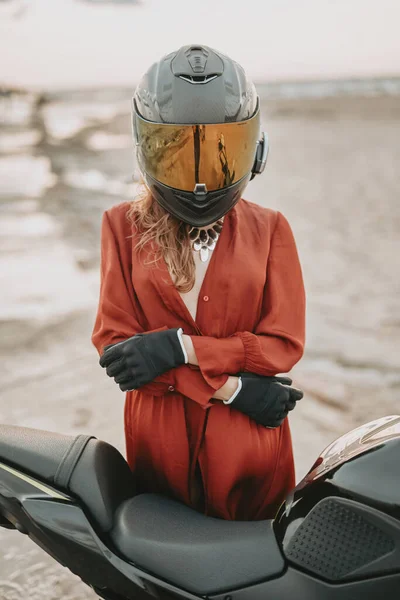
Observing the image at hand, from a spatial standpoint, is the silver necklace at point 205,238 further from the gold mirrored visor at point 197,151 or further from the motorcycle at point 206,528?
the motorcycle at point 206,528

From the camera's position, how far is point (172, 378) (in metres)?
1.81

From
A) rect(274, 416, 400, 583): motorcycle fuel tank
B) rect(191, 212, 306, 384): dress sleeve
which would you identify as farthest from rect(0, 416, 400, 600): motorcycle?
rect(191, 212, 306, 384): dress sleeve

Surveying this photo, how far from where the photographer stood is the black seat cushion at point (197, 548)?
4.91ft

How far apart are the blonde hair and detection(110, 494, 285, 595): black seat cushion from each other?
1.98ft

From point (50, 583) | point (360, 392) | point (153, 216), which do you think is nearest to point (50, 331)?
point (360, 392)

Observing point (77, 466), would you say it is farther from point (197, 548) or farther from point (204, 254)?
point (204, 254)

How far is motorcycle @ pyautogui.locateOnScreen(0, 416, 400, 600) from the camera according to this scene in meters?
1.41

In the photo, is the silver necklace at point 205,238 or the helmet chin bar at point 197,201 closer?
the helmet chin bar at point 197,201


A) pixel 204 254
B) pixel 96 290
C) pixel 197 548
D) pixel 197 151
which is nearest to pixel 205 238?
pixel 204 254

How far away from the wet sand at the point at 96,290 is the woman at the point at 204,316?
96 centimetres

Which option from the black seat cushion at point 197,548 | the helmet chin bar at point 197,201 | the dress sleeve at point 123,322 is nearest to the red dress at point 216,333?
the dress sleeve at point 123,322

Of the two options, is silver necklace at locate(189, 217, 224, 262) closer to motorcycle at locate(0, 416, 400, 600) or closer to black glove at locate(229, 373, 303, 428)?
black glove at locate(229, 373, 303, 428)

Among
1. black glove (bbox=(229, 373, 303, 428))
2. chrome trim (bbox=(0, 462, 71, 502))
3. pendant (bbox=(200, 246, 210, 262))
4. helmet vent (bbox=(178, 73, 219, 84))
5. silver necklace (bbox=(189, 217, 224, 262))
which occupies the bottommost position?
chrome trim (bbox=(0, 462, 71, 502))

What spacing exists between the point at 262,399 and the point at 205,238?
0.46 metres
